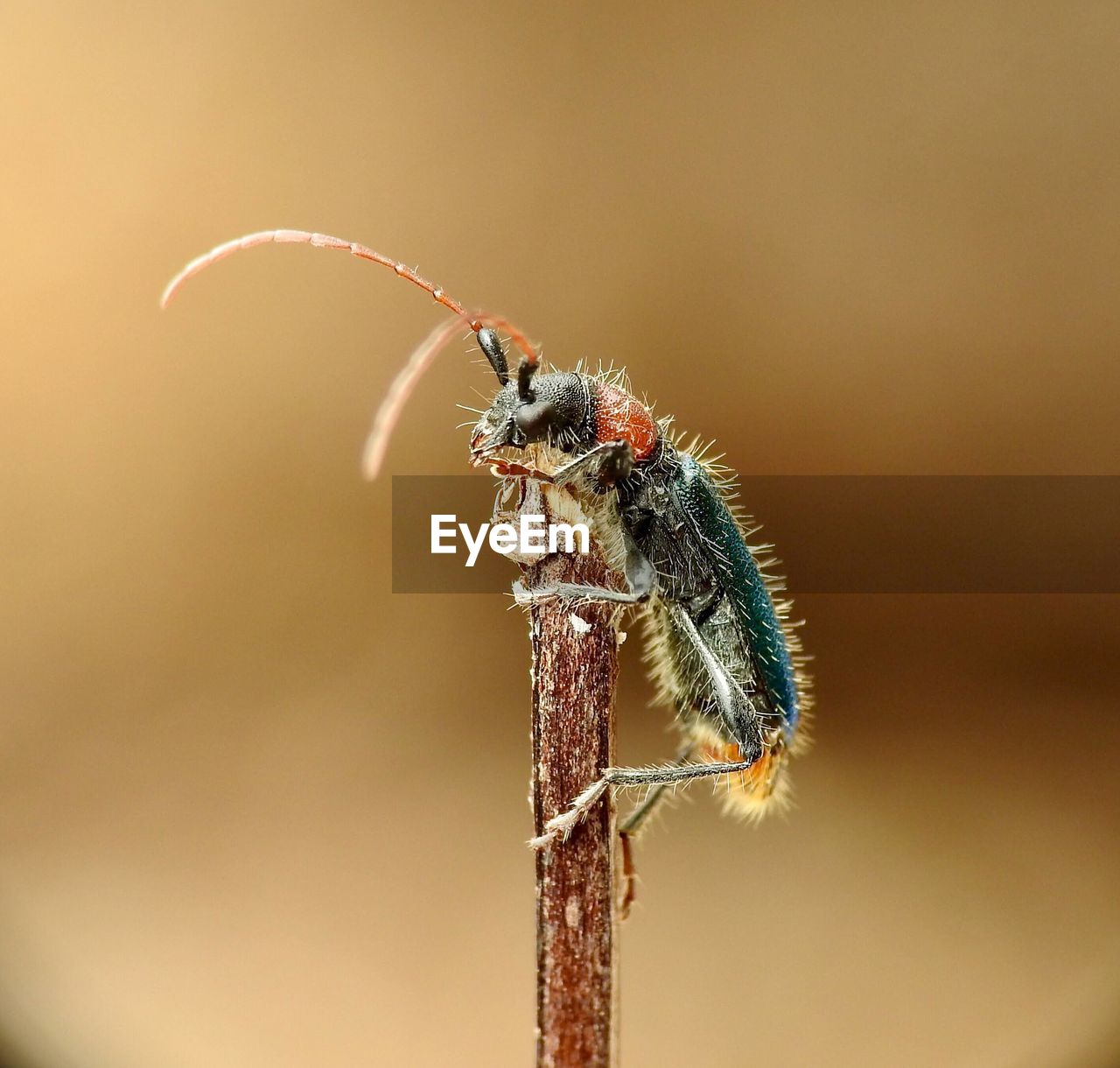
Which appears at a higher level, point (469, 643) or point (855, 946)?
point (469, 643)

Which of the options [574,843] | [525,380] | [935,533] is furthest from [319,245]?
[935,533]

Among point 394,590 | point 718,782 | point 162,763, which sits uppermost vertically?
point 394,590

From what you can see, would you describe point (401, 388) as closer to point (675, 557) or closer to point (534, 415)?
point (534, 415)

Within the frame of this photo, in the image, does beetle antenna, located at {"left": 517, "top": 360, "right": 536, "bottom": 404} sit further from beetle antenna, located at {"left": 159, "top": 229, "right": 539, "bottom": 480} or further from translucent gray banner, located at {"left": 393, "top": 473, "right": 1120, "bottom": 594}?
translucent gray banner, located at {"left": 393, "top": 473, "right": 1120, "bottom": 594}

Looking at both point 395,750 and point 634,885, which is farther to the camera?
point 395,750

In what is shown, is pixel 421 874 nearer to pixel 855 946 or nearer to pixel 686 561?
pixel 855 946

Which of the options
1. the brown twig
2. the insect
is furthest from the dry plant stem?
the insect

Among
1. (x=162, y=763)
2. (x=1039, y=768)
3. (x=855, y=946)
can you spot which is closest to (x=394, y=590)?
(x=162, y=763)
